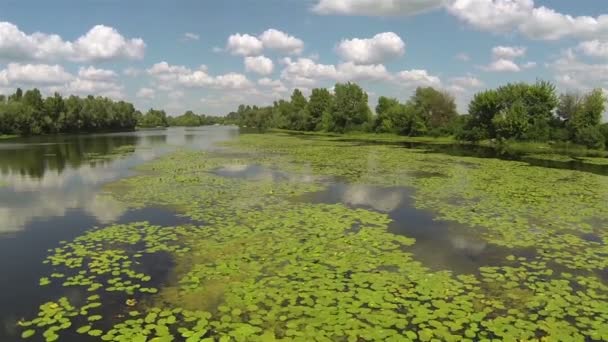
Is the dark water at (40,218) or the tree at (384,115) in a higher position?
the tree at (384,115)

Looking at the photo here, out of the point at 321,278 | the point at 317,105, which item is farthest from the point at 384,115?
the point at 321,278

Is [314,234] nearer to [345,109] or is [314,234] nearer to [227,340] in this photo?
[227,340]

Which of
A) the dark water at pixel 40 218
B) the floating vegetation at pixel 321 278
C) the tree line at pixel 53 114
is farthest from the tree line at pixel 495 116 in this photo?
the tree line at pixel 53 114

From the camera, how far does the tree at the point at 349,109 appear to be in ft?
357

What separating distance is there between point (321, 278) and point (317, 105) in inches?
4637

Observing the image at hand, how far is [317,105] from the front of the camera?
126125mm

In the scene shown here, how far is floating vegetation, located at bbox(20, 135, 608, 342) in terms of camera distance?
803 cm

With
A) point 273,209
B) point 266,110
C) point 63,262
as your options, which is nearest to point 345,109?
point 266,110

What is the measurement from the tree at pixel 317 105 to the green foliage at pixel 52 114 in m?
62.3

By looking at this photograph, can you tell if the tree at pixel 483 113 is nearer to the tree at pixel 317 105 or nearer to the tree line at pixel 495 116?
the tree line at pixel 495 116

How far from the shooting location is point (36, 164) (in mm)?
35469

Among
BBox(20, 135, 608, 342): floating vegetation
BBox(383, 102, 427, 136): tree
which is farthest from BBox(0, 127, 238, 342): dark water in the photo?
BBox(383, 102, 427, 136): tree

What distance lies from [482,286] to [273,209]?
946 centimetres

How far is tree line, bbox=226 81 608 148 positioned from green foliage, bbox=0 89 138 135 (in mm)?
69104
